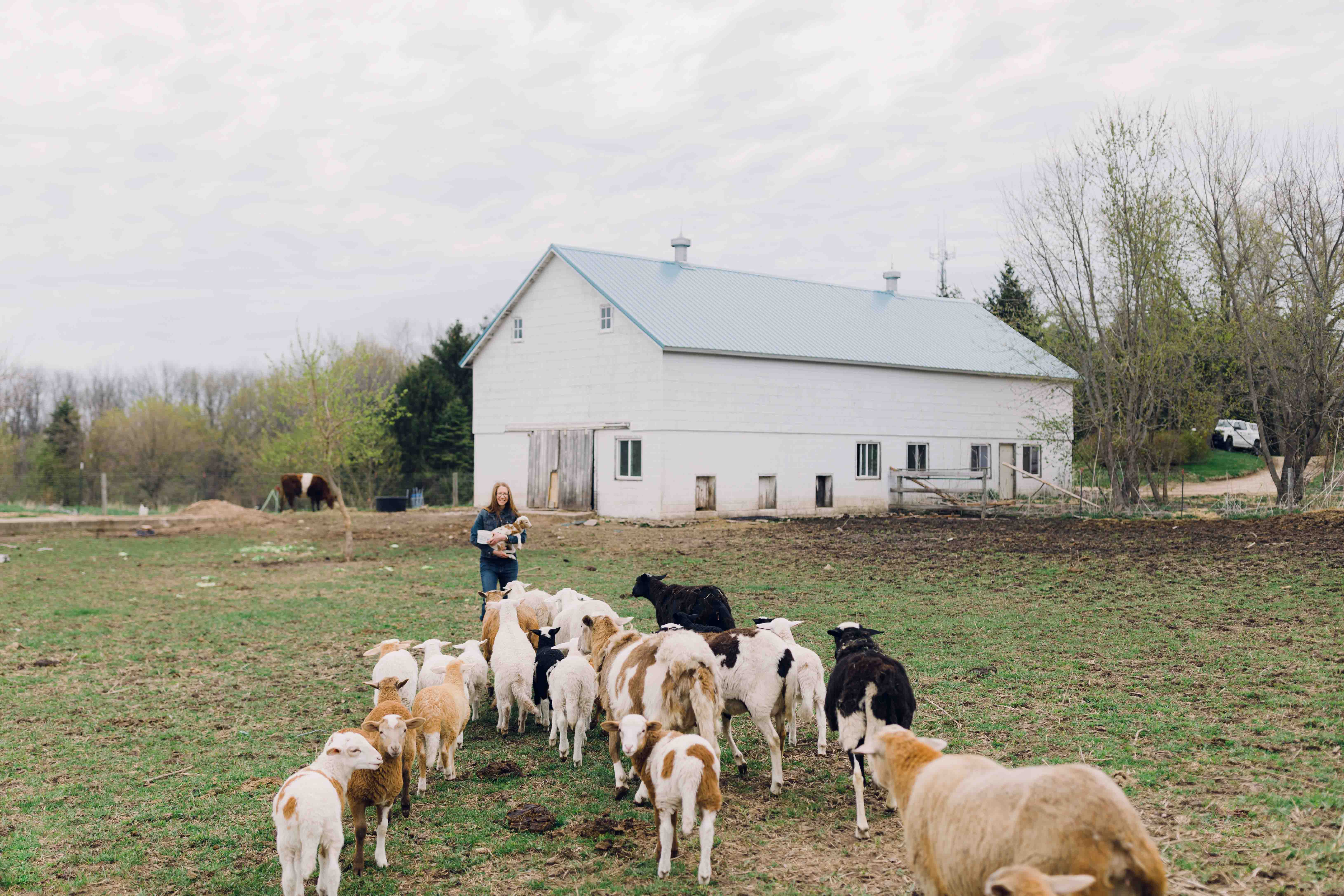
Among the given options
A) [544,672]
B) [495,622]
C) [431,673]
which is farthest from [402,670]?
[495,622]

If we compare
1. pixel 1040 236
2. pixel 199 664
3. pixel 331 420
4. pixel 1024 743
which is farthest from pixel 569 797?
pixel 1040 236

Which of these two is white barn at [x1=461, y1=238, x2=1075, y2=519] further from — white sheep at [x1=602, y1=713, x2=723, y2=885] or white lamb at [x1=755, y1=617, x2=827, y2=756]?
white sheep at [x1=602, y1=713, x2=723, y2=885]

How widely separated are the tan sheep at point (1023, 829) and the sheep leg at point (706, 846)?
1.31m

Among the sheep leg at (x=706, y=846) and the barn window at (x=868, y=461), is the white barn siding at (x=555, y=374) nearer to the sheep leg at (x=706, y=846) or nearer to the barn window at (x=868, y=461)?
the barn window at (x=868, y=461)

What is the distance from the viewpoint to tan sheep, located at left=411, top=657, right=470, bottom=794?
7.11 metres

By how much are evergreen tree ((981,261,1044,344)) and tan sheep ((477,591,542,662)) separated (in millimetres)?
21374

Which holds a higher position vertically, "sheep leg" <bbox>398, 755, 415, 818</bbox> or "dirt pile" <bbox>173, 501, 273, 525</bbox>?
"dirt pile" <bbox>173, 501, 273, 525</bbox>

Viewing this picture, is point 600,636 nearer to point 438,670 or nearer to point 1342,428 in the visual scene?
point 438,670

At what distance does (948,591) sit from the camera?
15406 mm

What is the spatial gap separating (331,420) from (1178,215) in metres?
22.1

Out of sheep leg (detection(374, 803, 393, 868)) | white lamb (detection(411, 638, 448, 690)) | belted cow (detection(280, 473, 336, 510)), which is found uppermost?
belted cow (detection(280, 473, 336, 510))

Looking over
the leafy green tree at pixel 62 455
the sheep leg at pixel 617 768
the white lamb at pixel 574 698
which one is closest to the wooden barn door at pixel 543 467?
the white lamb at pixel 574 698

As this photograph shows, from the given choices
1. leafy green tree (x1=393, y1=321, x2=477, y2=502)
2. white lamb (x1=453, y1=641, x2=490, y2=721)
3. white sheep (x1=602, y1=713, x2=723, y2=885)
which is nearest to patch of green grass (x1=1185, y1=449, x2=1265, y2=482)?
leafy green tree (x1=393, y1=321, x2=477, y2=502)

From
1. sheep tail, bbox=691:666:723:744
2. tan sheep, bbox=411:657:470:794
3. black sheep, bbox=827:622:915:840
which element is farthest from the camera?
tan sheep, bbox=411:657:470:794
